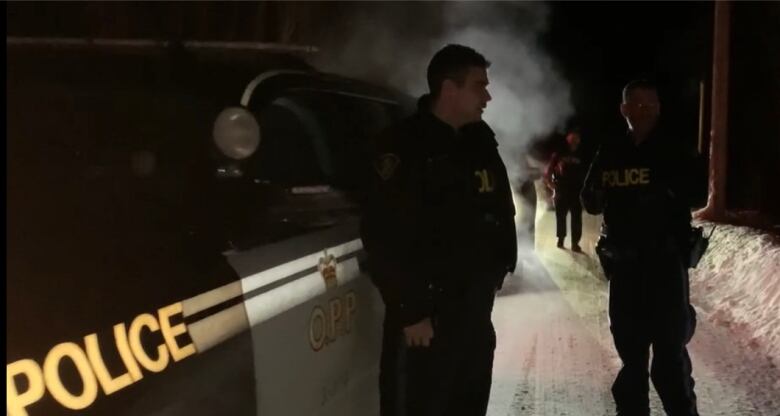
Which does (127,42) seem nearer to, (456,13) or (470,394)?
(470,394)

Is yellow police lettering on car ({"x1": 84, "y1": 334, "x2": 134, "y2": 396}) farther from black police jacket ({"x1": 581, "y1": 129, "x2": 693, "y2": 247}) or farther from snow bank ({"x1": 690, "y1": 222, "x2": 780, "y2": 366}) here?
snow bank ({"x1": 690, "y1": 222, "x2": 780, "y2": 366})

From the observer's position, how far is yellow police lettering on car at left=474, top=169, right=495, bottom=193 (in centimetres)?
287

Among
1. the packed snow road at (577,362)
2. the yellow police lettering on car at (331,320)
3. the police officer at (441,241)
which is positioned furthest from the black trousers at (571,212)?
the yellow police lettering on car at (331,320)

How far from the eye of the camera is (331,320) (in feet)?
8.87

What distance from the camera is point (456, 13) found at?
11445 mm

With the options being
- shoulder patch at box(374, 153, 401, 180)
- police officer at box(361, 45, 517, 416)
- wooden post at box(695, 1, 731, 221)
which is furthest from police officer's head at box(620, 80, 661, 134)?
wooden post at box(695, 1, 731, 221)

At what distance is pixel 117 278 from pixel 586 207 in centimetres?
246

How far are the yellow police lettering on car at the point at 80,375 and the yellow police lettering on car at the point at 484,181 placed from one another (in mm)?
1633

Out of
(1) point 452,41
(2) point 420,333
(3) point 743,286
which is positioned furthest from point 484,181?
(1) point 452,41

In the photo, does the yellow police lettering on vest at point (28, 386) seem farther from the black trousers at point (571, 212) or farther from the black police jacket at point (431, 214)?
the black trousers at point (571, 212)

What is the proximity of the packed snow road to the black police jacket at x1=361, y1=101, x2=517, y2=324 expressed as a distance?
151 cm

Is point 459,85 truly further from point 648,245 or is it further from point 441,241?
point 648,245

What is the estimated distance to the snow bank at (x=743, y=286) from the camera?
567 centimetres

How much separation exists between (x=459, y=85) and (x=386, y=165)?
412 mm
